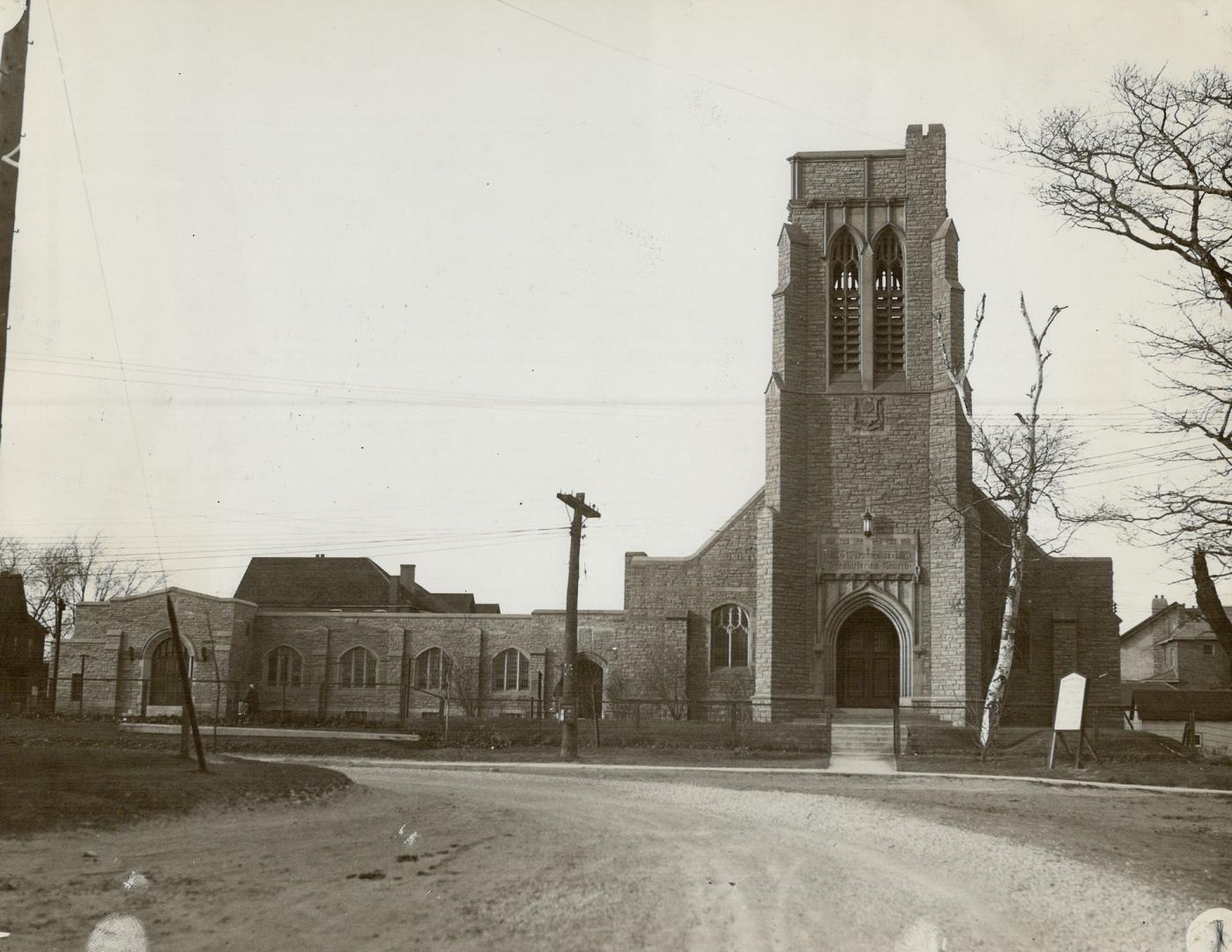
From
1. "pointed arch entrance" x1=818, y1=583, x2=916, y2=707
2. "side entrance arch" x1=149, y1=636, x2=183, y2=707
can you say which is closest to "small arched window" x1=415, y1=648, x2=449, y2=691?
"side entrance arch" x1=149, y1=636, x2=183, y2=707

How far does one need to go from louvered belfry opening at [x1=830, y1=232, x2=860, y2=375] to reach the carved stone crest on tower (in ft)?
3.55

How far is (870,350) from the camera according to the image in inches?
1431

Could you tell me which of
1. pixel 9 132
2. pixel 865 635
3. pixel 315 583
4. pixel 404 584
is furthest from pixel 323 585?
pixel 9 132

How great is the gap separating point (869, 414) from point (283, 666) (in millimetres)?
Result: 24821

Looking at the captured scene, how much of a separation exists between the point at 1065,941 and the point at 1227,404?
1299 centimetres

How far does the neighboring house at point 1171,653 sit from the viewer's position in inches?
2601

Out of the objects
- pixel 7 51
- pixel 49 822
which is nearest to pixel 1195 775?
pixel 49 822

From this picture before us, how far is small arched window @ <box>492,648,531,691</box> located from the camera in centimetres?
4619

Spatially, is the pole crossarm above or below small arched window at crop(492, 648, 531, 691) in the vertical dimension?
above

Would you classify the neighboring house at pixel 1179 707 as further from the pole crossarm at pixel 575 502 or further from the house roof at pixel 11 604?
the house roof at pixel 11 604

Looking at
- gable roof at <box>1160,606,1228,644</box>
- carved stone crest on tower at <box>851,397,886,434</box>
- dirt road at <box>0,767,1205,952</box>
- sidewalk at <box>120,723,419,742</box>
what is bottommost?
dirt road at <box>0,767,1205,952</box>

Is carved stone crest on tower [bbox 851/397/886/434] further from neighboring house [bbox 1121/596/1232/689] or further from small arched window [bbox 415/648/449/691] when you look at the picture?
neighboring house [bbox 1121/596/1232/689]

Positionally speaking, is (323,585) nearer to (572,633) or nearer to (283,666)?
(283,666)

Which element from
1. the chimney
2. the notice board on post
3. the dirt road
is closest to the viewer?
the dirt road
